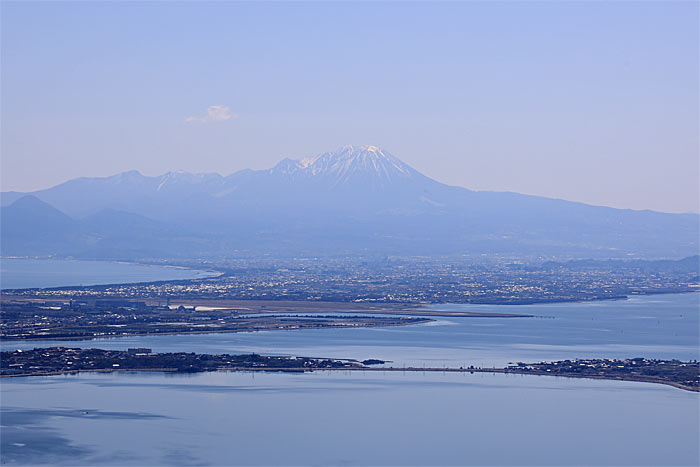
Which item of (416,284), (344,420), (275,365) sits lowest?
(344,420)

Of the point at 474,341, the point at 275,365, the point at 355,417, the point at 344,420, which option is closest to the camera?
the point at 344,420

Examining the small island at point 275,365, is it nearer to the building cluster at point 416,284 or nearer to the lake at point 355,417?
the lake at point 355,417

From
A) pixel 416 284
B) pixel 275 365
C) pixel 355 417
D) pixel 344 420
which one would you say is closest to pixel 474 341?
pixel 275 365

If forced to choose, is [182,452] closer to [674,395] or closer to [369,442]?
[369,442]

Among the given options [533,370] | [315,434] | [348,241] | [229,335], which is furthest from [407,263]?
[315,434]

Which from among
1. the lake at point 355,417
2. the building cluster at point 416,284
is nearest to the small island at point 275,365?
the lake at point 355,417

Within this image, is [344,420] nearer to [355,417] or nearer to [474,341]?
[355,417]
